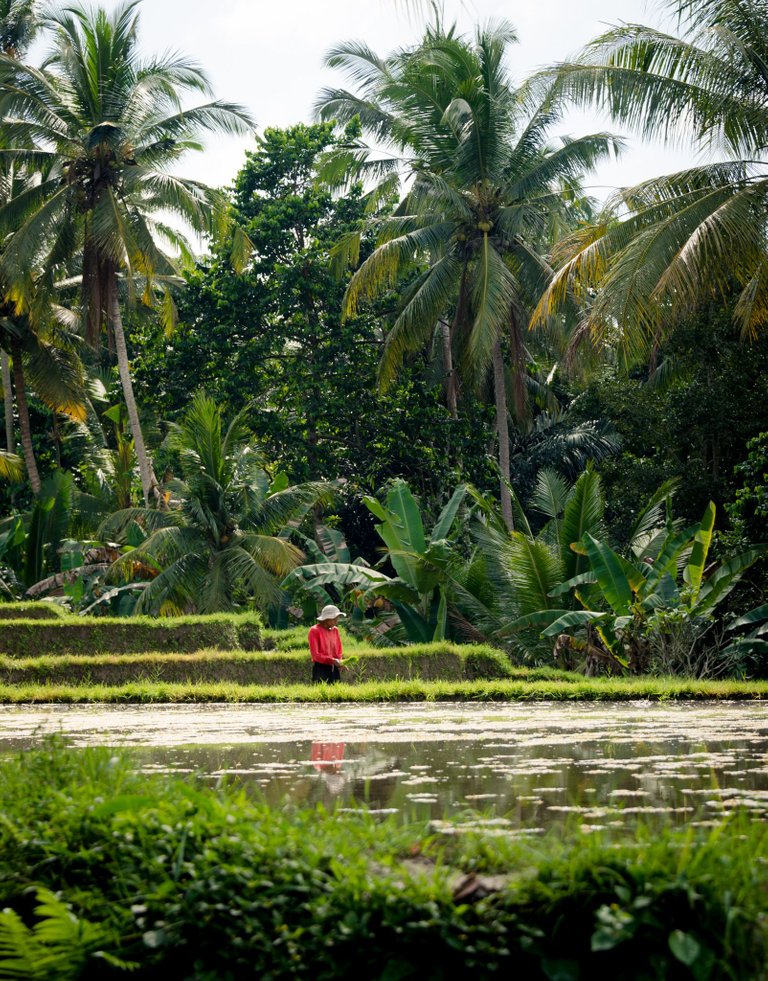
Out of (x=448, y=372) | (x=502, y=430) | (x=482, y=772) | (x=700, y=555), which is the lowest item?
(x=482, y=772)

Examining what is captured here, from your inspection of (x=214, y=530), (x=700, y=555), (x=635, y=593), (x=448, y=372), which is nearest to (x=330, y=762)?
(x=635, y=593)

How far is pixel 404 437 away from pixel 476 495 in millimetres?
6719

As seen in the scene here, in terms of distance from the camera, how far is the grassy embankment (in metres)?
12.6

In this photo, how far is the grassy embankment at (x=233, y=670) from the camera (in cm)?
1256

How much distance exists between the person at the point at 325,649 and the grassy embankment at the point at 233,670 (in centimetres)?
30

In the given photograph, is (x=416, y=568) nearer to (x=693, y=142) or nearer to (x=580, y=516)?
(x=580, y=516)

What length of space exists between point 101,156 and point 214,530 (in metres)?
8.12

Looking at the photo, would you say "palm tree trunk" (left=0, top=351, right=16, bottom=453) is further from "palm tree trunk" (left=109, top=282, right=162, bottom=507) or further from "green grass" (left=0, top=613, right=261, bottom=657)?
"green grass" (left=0, top=613, right=261, bottom=657)

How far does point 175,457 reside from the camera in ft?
80.7

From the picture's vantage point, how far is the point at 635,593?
15.3 metres

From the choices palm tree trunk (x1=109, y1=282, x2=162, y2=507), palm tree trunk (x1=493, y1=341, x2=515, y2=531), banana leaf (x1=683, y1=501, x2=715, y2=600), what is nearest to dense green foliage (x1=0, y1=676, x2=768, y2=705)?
banana leaf (x1=683, y1=501, x2=715, y2=600)

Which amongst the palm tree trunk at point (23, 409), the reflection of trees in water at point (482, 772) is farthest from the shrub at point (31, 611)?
the reflection of trees in water at point (482, 772)

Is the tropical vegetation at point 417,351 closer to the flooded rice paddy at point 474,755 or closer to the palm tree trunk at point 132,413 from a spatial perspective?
the palm tree trunk at point 132,413

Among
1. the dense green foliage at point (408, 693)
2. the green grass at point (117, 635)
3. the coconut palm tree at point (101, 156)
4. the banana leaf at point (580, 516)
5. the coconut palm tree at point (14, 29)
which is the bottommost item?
the dense green foliage at point (408, 693)
